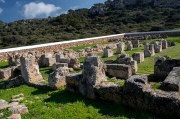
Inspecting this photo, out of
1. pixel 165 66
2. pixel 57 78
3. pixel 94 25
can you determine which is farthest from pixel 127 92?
pixel 94 25

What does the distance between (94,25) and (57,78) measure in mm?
55590

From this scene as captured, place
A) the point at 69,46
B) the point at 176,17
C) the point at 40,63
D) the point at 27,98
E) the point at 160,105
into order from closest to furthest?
the point at 160,105 < the point at 27,98 < the point at 40,63 < the point at 69,46 < the point at 176,17

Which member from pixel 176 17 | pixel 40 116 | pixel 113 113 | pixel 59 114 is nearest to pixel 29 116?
pixel 40 116

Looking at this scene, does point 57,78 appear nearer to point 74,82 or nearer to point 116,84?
point 74,82

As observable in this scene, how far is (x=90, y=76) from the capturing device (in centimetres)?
959

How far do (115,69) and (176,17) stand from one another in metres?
51.7

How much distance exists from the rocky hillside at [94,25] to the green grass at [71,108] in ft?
98.2

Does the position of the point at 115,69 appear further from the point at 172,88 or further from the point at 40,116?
the point at 40,116

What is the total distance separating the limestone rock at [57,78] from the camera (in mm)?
11276

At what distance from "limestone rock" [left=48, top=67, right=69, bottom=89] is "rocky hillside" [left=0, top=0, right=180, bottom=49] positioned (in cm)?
2830

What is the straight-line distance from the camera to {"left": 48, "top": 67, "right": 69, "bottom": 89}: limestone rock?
37.0 feet

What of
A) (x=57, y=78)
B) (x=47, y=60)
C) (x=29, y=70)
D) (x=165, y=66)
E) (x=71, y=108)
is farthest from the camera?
(x=47, y=60)

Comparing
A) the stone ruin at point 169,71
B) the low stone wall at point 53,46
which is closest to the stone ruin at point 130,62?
the stone ruin at point 169,71

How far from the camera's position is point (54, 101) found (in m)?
9.40
